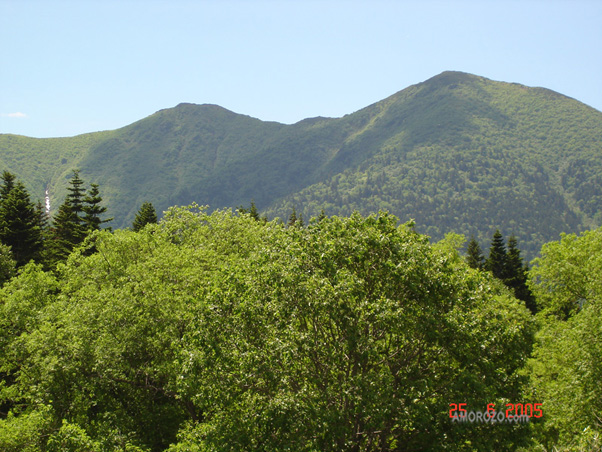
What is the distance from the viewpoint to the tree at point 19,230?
53.5 m

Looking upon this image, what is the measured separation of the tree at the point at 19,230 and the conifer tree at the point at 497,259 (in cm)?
7185

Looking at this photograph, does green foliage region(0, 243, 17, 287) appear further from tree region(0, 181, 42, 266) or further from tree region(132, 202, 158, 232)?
tree region(132, 202, 158, 232)

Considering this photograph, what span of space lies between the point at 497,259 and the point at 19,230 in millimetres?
76768

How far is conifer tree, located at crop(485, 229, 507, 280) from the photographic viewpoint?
278 feet

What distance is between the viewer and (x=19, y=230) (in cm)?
5394

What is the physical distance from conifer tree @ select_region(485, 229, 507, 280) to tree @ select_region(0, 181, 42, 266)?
71.9 meters

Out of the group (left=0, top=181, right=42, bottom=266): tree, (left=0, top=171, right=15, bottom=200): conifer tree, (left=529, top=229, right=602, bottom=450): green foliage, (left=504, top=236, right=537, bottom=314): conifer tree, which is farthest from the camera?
(left=504, top=236, right=537, bottom=314): conifer tree

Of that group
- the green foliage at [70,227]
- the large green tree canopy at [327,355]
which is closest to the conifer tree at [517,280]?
the large green tree canopy at [327,355]

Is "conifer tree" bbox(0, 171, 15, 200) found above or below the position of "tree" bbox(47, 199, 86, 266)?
above

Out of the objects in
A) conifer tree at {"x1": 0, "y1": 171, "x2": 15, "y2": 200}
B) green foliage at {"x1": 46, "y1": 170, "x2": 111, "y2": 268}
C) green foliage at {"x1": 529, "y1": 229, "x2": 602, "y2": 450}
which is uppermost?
conifer tree at {"x1": 0, "y1": 171, "x2": 15, "y2": 200}

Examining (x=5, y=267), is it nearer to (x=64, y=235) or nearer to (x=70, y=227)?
(x=70, y=227)
